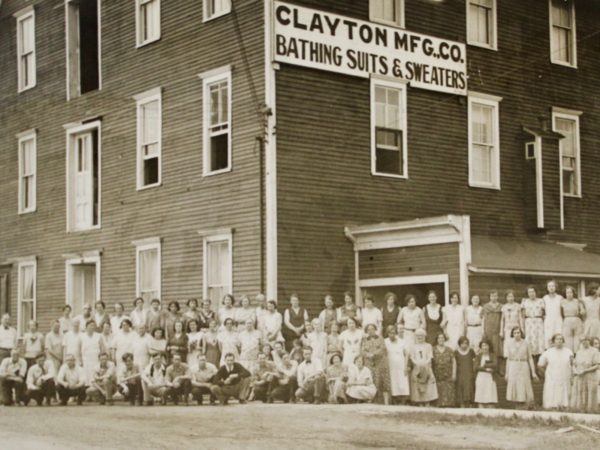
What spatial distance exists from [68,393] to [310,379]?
501cm

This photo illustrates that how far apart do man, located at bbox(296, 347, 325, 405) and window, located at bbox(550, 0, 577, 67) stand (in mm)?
12994

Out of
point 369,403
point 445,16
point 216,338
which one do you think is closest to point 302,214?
point 216,338

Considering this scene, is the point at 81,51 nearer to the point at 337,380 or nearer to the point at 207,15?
the point at 207,15

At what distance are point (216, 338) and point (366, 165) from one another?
19.0 feet

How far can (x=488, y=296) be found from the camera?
21.4 metres

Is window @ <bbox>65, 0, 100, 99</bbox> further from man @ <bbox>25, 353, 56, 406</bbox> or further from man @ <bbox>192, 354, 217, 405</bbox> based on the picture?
man @ <bbox>192, 354, 217, 405</bbox>

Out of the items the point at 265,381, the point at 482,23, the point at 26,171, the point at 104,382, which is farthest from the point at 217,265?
the point at 26,171

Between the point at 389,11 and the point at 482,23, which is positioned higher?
the point at 482,23

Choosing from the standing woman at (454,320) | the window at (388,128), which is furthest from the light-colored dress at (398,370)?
the window at (388,128)

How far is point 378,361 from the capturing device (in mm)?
18656

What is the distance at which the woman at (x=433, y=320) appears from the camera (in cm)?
1947

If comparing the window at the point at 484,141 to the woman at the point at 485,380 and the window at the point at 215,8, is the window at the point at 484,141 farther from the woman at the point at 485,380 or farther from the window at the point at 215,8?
the woman at the point at 485,380

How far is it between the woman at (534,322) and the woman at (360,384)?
315 centimetres

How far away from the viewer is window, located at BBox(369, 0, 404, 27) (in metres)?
24.0
